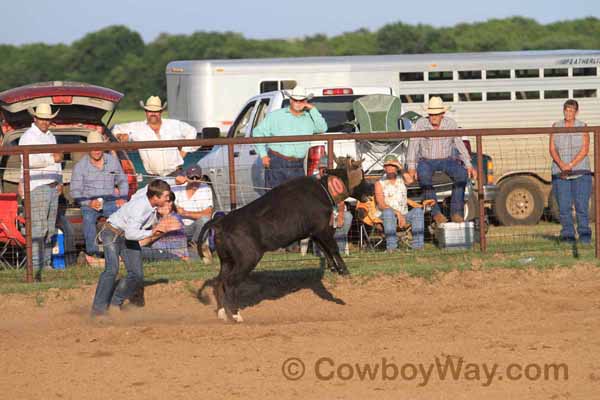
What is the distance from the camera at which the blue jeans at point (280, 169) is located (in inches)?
522

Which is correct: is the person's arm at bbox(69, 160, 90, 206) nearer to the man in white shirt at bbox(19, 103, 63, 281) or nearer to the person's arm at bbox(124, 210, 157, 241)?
the man in white shirt at bbox(19, 103, 63, 281)

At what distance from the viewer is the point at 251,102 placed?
621 inches

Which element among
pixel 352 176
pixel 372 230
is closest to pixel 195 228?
pixel 372 230

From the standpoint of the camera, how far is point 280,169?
13258 mm

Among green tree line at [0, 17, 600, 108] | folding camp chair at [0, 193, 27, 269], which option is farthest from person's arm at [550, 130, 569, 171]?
green tree line at [0, 17, 600, 108]

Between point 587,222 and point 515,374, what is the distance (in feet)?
19.5

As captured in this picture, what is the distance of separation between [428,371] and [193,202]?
5.51 m

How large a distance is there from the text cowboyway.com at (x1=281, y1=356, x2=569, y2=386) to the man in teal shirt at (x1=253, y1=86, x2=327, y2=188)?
193 inches

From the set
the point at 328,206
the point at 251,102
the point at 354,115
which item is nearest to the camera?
the point at 328,206

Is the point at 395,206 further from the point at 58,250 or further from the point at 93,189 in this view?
the point at 58,250

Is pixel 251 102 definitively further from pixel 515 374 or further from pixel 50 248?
pixel 515 374

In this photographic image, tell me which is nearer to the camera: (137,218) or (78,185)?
(137,218)

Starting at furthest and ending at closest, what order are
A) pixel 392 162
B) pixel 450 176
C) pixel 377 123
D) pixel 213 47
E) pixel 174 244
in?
1. pixel 213 47
2. pixel 377 123
3. pixel 450 176
4. pixel 392 162
5. pixel 174 244

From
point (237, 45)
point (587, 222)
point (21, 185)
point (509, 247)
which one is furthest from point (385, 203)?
point (237, 45)
